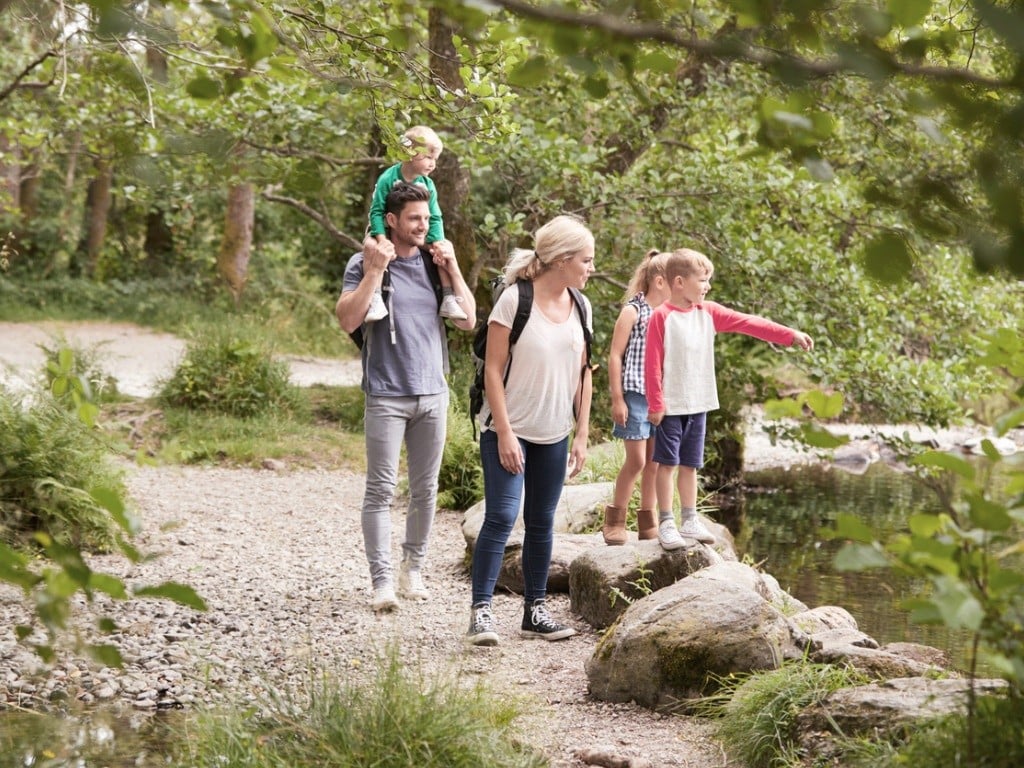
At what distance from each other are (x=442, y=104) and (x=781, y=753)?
2.64 metres

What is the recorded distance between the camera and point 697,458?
20.2 ft

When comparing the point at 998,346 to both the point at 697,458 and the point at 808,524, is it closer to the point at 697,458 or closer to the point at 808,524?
the point at 697,458

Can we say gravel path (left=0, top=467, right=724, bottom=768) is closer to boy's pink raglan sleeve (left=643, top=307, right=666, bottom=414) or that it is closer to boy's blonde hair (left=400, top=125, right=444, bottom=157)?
boy's pink raglan sleeve (left=643, top=307, right=666, bottom=414)

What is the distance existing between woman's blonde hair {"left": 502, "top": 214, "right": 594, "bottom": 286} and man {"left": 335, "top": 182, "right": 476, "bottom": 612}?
46 centimetres

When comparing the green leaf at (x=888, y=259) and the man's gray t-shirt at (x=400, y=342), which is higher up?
the green leaf at (x=888, y=259)

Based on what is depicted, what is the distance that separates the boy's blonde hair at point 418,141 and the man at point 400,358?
260 mm

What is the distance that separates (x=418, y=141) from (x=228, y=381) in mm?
7619

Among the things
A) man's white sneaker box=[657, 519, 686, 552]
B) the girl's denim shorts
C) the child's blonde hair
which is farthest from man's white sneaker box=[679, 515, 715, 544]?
the child's blonde hair

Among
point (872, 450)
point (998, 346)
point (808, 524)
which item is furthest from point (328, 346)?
point (998, 346)

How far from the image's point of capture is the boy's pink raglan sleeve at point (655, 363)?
5.97 m

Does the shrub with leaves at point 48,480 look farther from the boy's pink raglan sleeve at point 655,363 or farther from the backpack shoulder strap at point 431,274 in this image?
the boy's pink raglan sleeve at point 655,363

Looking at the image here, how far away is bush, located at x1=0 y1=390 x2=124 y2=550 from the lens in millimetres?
6480

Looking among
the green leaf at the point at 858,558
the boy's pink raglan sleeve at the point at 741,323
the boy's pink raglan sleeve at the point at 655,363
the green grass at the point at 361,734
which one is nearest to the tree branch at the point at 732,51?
the green leaf at the point at 858,558

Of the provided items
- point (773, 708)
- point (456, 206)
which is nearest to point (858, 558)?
point (773, 708)
